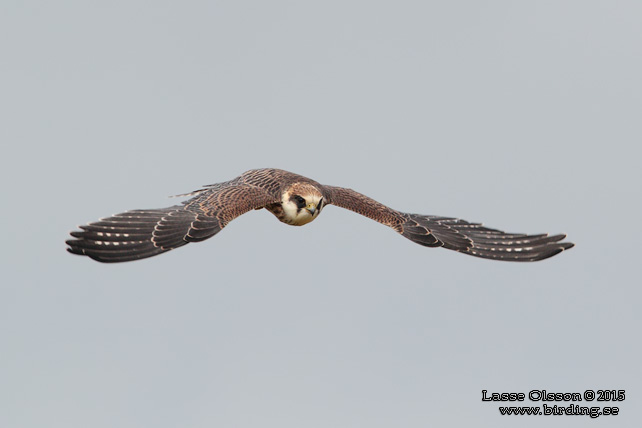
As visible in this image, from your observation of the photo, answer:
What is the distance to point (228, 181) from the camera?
2077 centimetres

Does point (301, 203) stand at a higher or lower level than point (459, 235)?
higher

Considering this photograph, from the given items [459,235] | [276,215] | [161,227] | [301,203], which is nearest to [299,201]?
[301,203]

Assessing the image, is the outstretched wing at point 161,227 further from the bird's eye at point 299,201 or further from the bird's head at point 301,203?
the bird's eye at point 299,201

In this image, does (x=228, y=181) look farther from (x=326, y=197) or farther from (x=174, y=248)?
Result: (x=174, y=248)

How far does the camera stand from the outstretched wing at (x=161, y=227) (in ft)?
52.0

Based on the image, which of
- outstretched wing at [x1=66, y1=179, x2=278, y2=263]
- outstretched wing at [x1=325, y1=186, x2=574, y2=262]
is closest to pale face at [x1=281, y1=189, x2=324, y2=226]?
outstretched wing at [x1=66, y1=179, x2=278, y2=263]

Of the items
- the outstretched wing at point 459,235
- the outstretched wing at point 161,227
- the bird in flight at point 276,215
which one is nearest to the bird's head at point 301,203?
the bird in flight at point 276,215

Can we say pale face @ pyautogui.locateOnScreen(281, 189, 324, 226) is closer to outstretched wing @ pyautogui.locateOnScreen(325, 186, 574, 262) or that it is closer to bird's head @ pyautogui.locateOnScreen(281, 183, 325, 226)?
bird's head @ pyautogui.locateOnScreen(281, 183, 325, 226)

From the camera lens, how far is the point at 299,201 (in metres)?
19.0

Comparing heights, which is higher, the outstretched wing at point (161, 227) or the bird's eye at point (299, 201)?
the bird's eye at point (299, 201)

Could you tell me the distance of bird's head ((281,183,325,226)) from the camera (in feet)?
62.1

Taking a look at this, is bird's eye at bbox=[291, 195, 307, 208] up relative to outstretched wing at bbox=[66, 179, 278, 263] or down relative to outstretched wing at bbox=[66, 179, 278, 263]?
up

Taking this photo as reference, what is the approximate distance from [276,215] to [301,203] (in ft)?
3.65

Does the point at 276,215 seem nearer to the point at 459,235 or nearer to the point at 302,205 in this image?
the point at 302,205
